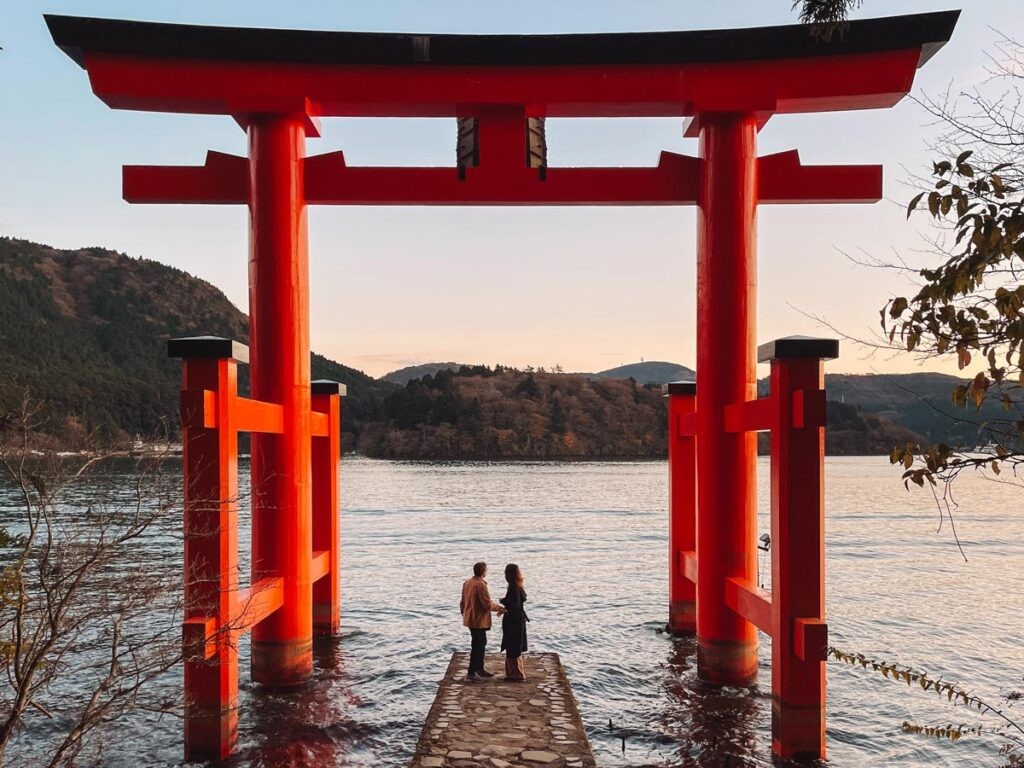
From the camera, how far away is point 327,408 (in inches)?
455

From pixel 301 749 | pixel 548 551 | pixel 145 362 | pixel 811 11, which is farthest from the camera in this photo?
pixel 145 362

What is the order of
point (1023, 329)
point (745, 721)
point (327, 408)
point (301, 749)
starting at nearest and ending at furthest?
1. point (1023, 329)
2. point (301, 749)
3. point (745, 721)
4. point (327, 408)

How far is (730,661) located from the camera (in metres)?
8.90

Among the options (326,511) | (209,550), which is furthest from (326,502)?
(209,550)

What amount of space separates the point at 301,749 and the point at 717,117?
732cm

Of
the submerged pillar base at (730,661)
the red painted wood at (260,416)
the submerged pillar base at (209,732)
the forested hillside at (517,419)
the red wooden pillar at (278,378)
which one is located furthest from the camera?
the forested hillside at (517,419)

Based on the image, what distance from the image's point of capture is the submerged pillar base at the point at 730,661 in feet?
29.1

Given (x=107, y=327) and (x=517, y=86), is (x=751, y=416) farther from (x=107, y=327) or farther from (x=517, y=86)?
(x=107, y=327)

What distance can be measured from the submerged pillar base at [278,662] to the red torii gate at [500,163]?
2 centimetres

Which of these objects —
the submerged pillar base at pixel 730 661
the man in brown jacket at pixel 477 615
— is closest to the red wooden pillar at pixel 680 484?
the submerged pillar base at pixel 730 661

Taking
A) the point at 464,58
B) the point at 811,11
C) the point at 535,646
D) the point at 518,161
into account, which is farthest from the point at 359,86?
the point at 535,646

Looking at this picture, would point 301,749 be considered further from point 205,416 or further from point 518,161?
point 518,161

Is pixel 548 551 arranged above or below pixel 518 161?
below

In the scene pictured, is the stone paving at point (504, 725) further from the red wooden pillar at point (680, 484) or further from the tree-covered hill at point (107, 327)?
the tree-covered hill at point (107, 327)
